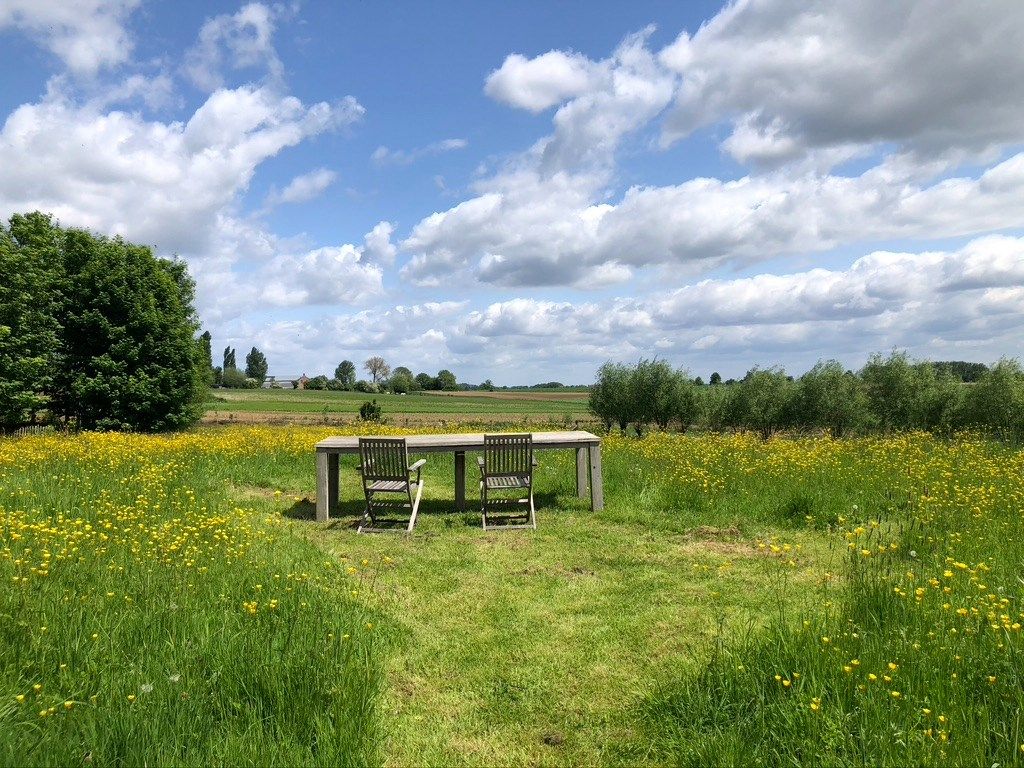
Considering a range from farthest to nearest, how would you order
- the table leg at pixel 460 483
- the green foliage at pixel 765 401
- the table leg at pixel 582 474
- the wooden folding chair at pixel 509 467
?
the green foliage at pixel 765 401 < the table leg at pixel 582 474 < the table leg at pixel 460 483 < the wooden folding chair at pixel 509 467

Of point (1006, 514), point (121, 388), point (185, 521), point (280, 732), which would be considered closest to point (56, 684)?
point (280, 732)

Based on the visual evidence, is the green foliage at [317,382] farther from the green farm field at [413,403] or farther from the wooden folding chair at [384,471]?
the wooden folding chair at [384,471]

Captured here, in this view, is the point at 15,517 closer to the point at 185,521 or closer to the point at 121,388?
the point at 185,521

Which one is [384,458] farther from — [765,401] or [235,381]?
[235,381]

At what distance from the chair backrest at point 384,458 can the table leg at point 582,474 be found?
2.90 m

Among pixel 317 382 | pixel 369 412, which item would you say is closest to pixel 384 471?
pixel 369 412

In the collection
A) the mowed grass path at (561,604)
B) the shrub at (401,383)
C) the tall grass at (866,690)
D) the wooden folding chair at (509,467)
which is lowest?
the mowed grass path at (561,604)

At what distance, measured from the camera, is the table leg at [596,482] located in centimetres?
915

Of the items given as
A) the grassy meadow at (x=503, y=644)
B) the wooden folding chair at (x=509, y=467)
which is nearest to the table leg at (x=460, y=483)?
the wooden folding chair at (x=509, y=467)

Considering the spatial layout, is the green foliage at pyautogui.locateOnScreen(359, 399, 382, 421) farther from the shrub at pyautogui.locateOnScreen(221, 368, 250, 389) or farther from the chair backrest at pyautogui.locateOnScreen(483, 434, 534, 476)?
the shrub at pyautogui.locateOnScreen(221, 368, 250, 389)

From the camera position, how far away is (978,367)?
82.7ft

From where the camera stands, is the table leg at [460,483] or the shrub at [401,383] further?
the shrub at [401,383]

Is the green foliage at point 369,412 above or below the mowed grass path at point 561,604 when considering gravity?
above

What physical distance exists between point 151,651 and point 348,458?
10.4 metres
